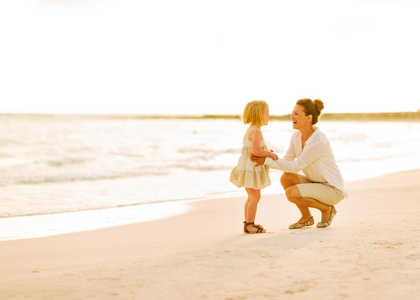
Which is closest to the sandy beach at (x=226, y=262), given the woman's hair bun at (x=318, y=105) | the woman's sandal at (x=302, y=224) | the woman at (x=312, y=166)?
the woman's sandal at (x=302, y=224)

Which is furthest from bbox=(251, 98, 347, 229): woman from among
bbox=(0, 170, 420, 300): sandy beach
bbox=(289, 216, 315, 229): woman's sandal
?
bbox=(0, 170, 420, 300): sandy beach

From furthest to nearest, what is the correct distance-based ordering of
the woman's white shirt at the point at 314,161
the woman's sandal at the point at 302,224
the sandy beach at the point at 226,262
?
the woman's sandal at the point at 302,224, the woman's white shirt at the point at 314,161, the sandy beach at the point at 226,262

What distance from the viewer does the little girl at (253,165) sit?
16.5 ft

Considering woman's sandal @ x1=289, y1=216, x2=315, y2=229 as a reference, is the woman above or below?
above

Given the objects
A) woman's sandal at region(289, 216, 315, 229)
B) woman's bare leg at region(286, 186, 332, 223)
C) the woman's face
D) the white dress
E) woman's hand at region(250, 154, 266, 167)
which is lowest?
woman's sandal at region(289, 216, 315, 229)

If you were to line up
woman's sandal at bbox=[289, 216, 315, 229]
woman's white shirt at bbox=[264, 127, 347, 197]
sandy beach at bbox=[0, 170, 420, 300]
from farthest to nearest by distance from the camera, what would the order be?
woman's sandal at bbox=[289, 216, 315, 229], woman's white shirt at bbox=[264, 127, 347, 197], sandy beach at bbox=[0, 170, 420, 300]

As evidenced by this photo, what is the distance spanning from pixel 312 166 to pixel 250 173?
64 centimetres

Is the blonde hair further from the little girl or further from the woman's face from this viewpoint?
the woman's face

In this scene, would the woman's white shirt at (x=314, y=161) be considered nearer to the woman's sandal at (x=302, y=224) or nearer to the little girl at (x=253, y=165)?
the little girl at (x=253, y=165)

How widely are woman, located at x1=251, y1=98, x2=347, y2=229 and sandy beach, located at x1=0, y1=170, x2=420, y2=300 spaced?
257 millimetres

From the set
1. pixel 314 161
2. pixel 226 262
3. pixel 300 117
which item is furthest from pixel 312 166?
pixel 226 262

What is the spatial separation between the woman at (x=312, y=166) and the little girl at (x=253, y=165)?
95 mm

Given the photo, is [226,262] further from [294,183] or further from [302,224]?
[294,183]

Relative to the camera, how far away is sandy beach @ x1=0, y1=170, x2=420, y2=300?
2.91 metres
